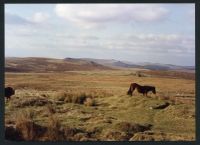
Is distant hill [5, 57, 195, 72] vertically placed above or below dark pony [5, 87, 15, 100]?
above

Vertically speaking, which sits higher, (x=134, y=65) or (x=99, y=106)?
(x=134, y=65)

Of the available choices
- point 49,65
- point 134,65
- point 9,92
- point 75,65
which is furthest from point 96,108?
point 9,92

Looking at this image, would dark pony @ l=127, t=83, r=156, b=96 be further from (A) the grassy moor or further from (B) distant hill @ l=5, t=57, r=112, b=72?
(B) distant hill @ l=5, t=57, r=112, b=72

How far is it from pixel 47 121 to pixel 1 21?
1.98 meters

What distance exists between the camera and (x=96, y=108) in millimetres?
8867

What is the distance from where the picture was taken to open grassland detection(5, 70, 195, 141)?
8547mm

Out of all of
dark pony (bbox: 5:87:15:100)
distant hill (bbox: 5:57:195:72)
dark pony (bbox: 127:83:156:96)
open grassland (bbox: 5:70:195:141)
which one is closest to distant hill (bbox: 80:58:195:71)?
distant hill (bbox: 5:57:195:72)

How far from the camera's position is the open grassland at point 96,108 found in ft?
28.0

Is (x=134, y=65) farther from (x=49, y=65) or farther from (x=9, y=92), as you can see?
(x=9, y=92)

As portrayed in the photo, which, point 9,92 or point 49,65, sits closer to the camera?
point 9,92

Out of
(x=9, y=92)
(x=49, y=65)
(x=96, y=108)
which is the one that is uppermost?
(x=49, y=65)

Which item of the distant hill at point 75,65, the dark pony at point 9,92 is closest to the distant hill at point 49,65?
the distant hill at point 75,65

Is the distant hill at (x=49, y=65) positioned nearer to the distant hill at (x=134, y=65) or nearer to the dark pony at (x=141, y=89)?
the distant hill at (x=134, y=65)

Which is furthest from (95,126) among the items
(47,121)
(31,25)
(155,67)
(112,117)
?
(31,25)
